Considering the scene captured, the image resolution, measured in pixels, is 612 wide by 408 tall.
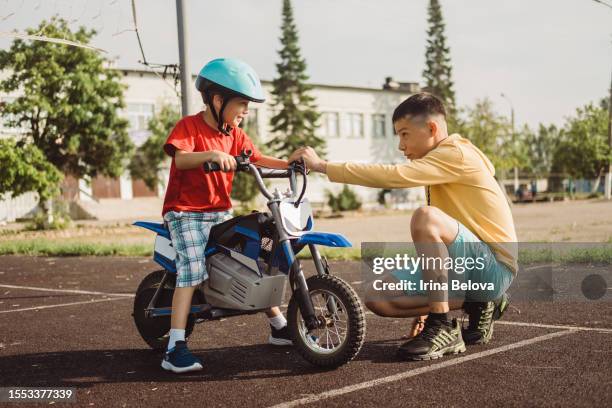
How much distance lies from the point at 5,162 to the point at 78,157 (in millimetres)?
5049

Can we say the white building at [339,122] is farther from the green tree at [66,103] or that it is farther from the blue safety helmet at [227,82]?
the blue safety helmet at [227,82]

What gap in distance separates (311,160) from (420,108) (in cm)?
77

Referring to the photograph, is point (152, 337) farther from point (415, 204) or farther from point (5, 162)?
point (415, 204)

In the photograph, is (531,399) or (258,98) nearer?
(531,399)

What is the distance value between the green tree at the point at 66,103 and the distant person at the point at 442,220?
2205cm

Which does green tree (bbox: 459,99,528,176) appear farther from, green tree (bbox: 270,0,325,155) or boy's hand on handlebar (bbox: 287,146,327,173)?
boy's hand on handlebar (bbox: 287,146,327,173)

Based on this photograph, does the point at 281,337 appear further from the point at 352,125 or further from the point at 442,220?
the point at 352,125

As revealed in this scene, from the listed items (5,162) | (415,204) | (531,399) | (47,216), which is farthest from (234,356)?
(415,204)

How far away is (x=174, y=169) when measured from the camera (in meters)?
4.75

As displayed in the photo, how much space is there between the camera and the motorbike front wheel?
4.23 m

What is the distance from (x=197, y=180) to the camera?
4758 mm

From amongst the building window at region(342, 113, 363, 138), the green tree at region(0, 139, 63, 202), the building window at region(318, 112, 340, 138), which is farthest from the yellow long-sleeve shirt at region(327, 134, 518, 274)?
the building window at region(342, 113, 363, 138)

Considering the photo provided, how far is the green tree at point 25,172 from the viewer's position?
885 inches

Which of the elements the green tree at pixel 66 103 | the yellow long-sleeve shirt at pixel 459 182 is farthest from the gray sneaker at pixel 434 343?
the green tree at pixel 66 103
